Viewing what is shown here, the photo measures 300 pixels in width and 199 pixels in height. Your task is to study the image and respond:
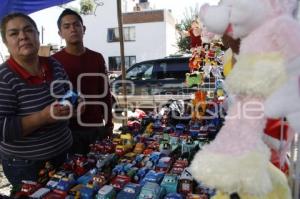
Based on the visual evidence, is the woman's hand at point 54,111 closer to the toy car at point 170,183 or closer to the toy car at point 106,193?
the toy car at point 106,193

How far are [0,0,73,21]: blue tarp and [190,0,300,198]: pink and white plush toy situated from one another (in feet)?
6.80

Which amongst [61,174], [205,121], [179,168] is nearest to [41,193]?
[61,174]

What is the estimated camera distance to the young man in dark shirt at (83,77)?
224 cm

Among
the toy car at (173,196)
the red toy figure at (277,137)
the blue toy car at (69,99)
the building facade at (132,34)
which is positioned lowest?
the toy car at (173,196)

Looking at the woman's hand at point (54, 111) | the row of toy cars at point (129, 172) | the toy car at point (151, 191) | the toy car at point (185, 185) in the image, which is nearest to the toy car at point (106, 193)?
the row of toy cars at point (129, 172)

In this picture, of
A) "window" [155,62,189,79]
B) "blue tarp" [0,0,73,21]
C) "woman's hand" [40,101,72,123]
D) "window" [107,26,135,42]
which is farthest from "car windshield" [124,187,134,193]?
"window" [107,26,135,42]

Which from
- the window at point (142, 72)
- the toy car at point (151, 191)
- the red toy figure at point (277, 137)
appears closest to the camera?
the red toy figure at point (277, 137)

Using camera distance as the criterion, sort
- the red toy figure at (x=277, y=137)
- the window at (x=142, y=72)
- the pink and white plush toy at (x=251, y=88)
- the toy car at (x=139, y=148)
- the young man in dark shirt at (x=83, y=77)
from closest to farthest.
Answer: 1. the pink and white plush toy at (x=251, y=88)
2. the red toy figure at (x=277, y=137)
3. the toy car at (x=139, y=148)
4. the young man in dark shirt at (x=83, y=77)
5. the window at (x=142, y=72)

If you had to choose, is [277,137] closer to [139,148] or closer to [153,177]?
[153,177]

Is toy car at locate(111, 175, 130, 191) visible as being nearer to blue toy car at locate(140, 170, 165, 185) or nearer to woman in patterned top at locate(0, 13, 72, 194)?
blue toy car at locate(140, 170, 165, 185)

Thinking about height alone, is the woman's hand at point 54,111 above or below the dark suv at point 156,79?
below

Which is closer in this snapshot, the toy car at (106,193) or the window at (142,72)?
the toy car at (106,193)

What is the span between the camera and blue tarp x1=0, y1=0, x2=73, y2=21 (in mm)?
2318

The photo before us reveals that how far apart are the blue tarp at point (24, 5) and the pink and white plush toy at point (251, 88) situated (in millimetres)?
2073
